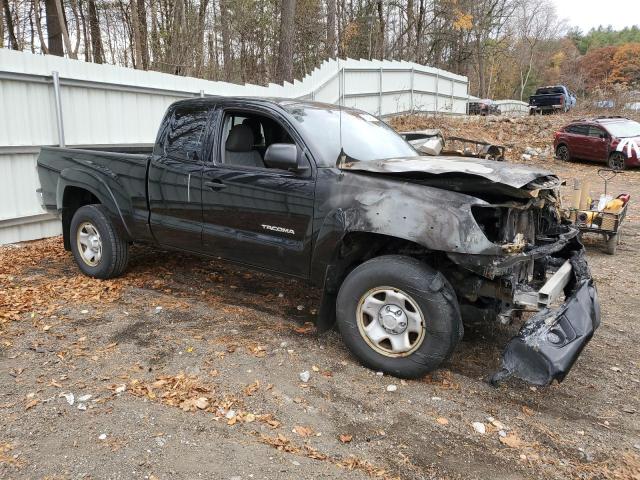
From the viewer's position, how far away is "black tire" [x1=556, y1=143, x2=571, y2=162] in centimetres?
1848

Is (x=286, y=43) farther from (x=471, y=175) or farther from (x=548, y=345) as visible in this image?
(x=548, y=345)

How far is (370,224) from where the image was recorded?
360 centimetres

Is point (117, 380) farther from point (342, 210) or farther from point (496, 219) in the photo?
point (496, 219)

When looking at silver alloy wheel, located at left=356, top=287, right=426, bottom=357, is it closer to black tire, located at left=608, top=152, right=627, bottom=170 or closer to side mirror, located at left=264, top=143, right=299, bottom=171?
side mirror, located at left=264, top=143, right=299, bottom=171

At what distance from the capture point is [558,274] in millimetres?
3701

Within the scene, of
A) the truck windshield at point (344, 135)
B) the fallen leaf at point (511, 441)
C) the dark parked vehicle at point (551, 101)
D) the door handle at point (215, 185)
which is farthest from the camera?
the dark parked vehicle at point (551, 101)

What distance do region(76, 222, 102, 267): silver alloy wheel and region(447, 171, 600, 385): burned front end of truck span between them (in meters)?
3.86

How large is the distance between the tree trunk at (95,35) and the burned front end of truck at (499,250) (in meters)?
24.7

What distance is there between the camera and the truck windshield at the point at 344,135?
416cm

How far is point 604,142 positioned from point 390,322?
16.7 meters

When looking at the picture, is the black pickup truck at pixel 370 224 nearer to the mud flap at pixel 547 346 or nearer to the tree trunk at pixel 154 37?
the mud flap at pixel 547 346

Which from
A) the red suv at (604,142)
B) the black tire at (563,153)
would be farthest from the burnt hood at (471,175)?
the black tire at (563,153)

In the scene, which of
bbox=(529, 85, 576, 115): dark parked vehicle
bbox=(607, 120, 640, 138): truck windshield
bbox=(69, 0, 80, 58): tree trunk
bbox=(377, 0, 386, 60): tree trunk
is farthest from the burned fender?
bbox=(377, 0, 386, 60): tree trunk

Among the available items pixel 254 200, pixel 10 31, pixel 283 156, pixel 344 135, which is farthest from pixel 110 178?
pixel 10 31
